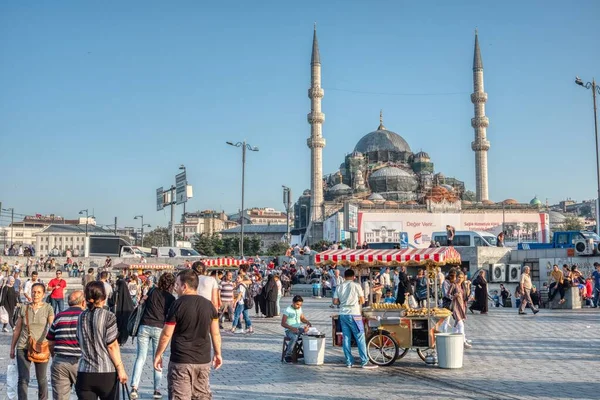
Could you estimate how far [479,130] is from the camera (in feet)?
243

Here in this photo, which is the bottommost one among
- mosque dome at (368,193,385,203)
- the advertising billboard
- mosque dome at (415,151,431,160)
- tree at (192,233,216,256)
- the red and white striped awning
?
the red and white striped awning

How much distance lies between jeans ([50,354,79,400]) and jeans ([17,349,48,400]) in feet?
3.82

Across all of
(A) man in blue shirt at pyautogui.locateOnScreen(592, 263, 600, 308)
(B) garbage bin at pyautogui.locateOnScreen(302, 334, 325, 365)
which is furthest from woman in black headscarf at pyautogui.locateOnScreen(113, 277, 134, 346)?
(A) man in blue shirt at pyautogui.locateOnScreen(592, 263, 600, 308)

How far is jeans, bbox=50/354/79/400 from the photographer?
5500mm

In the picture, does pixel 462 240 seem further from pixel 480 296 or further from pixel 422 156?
pixel 422 156

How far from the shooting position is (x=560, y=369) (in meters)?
9.45

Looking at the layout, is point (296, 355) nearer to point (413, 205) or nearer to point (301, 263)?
point (301, 263)

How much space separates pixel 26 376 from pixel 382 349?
4.98 meters

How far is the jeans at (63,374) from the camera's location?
217 inches

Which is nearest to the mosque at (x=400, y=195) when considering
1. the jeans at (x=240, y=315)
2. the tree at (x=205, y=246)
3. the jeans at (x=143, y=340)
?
the tree at (x=205, y=246)

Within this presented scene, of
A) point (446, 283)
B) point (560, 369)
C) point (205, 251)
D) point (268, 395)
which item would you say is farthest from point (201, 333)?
point (205, 251)

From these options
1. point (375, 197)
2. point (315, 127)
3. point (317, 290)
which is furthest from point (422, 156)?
point (317, 290)

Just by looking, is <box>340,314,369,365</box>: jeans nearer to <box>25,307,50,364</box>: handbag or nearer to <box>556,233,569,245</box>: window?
<box>25,307,50,364</box>: handbag

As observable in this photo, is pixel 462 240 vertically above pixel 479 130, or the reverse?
pixel 479 130
